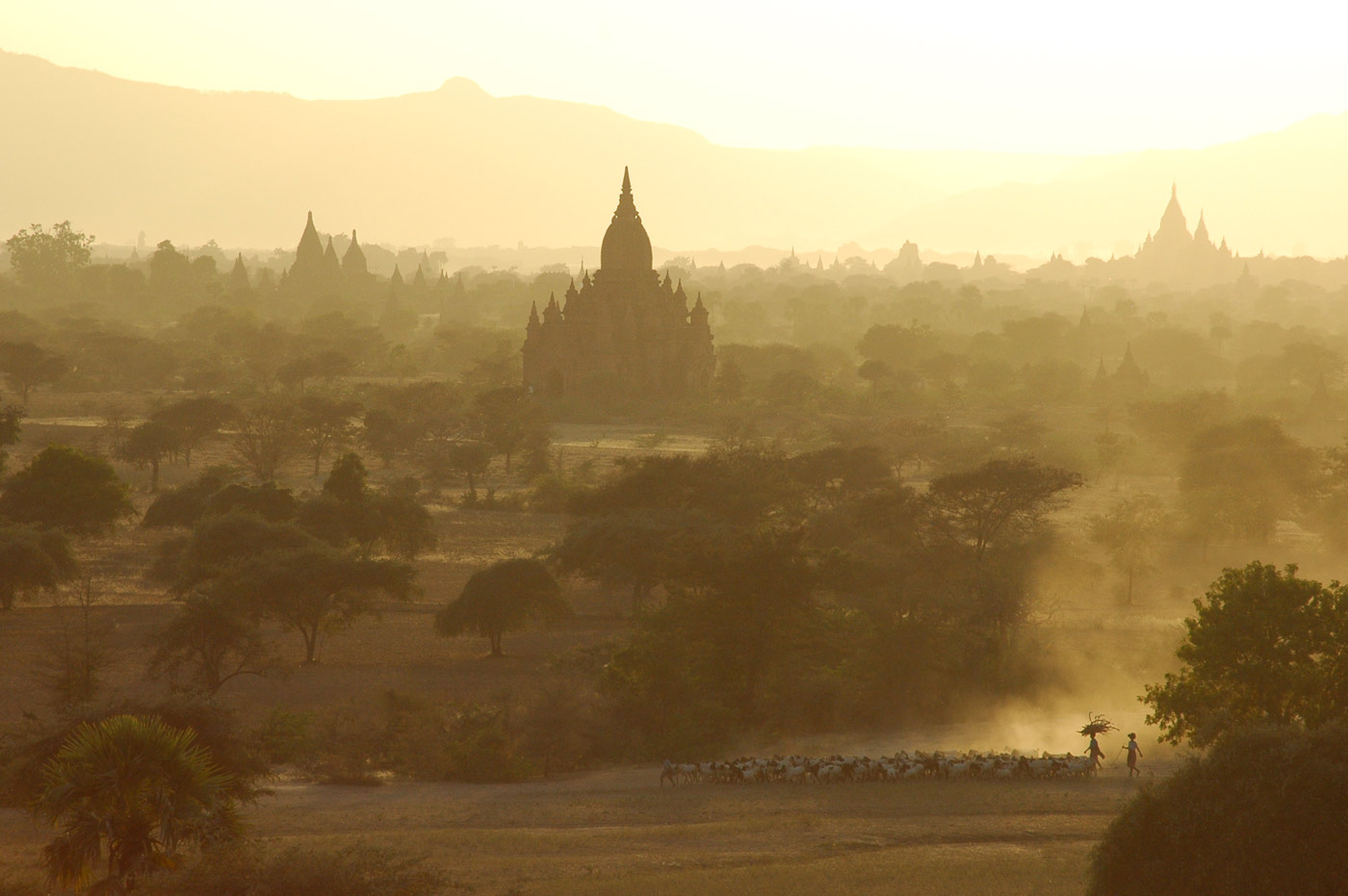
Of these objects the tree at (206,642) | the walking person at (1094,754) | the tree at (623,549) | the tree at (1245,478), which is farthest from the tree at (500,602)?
the tree at (1245,478)

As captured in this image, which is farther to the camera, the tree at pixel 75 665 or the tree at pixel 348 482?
the tree at pixel 348 482

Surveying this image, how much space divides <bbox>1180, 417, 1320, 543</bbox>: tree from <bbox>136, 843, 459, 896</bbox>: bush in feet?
86.9

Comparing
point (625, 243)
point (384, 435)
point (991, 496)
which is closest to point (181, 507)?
point (384, 435)

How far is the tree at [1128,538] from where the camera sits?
104ft

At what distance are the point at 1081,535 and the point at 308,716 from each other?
22971 millimetres

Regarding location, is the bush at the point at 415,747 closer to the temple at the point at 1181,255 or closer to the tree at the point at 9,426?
the tree at the point at 9,426

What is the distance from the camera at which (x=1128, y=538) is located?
3228cm

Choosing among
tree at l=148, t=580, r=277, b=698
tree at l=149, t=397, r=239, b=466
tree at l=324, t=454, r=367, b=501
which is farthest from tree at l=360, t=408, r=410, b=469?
tree at l=148, t=580, r=277, b=698

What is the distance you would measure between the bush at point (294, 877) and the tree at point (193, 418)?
1320 inches

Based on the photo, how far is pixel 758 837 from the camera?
15531 millimetres

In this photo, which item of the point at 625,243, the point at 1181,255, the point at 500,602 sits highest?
the point at 1181,255

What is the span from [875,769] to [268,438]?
30.6m

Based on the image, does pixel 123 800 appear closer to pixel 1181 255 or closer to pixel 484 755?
pixel 484 755

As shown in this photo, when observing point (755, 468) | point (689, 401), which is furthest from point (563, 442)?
point (755, 468)
